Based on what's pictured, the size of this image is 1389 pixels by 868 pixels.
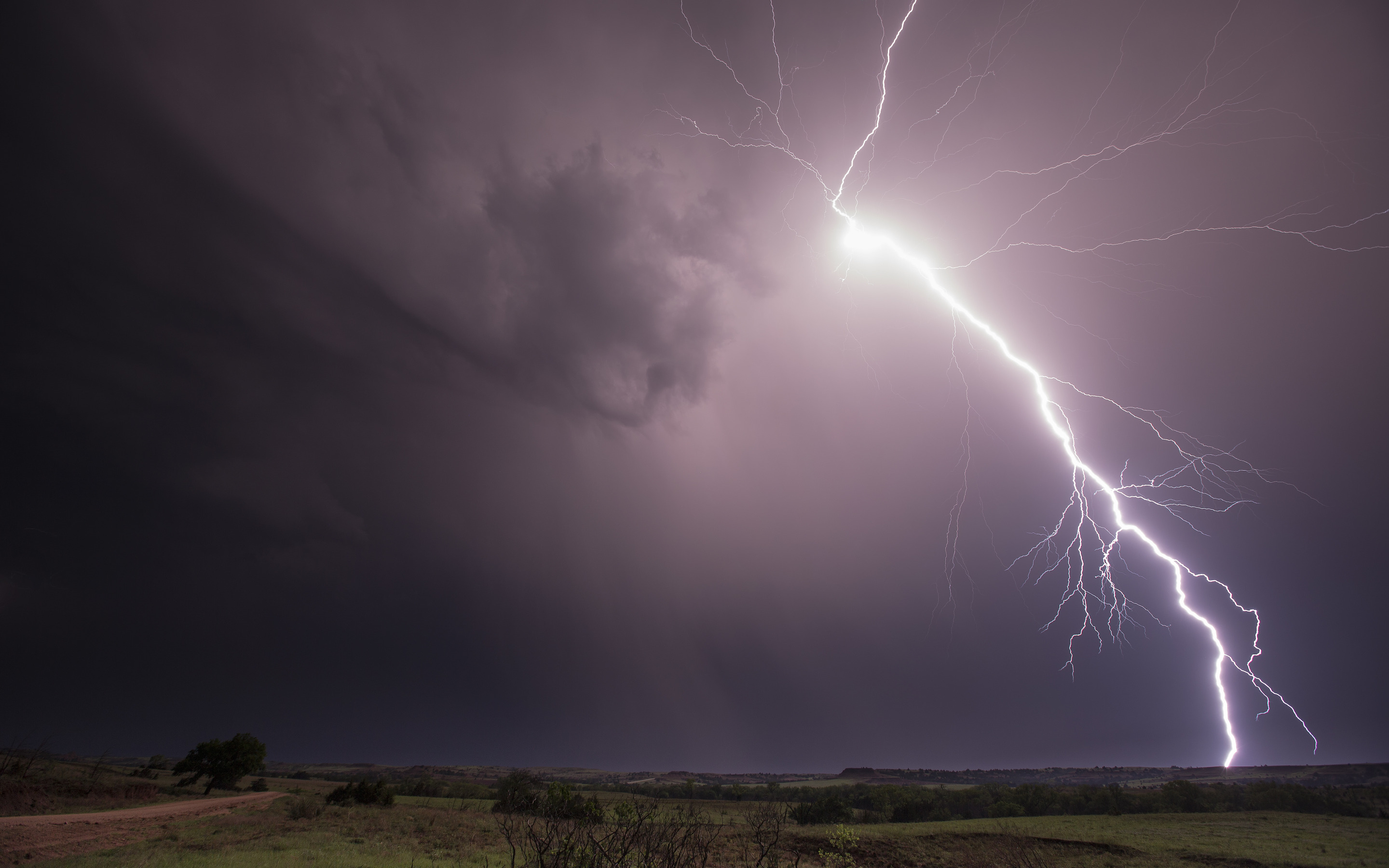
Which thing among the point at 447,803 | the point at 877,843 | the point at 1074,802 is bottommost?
the point at 1074,802

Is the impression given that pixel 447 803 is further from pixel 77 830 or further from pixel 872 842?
pixel 872 842

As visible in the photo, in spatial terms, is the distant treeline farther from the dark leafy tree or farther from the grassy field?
the dark leafy tree

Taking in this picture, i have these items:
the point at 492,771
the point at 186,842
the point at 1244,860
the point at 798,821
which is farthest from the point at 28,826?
the point at 492,771

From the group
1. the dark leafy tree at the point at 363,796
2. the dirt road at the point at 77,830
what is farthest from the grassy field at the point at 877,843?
the dark leafy tree at the point at 363,796

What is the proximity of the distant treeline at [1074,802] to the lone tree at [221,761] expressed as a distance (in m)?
35.8

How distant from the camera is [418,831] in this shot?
77.8 ft

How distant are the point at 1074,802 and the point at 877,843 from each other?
35.4 metres

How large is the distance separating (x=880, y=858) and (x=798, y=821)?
619 inches

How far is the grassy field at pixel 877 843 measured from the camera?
1661 centimetres

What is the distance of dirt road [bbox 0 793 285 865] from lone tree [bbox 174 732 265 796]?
496 inches

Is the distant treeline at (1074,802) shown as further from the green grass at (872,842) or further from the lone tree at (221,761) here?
the lone tree at (221,761)

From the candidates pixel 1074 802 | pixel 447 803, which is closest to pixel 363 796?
pixel 447 803

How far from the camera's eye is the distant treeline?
43.1m

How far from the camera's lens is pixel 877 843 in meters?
28.1
